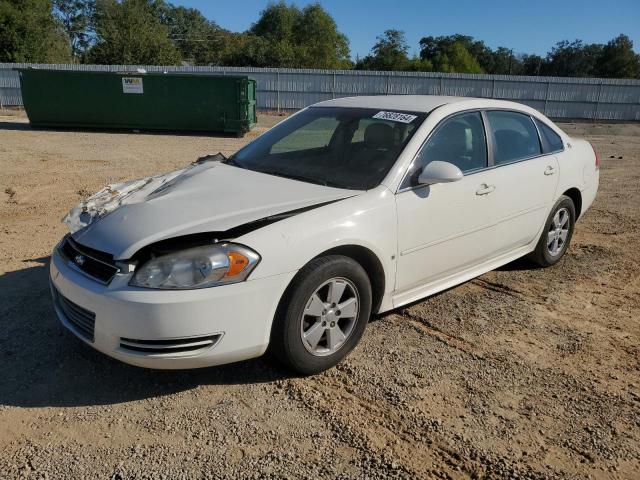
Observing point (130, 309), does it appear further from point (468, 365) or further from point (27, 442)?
point (468, 365)

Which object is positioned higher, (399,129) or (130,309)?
(399,129)

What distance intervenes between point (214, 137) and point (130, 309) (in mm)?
15398

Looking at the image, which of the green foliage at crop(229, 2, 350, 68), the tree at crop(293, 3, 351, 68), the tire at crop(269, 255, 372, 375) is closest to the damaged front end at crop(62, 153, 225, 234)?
the tire at crop(269, 255, 372, 375)

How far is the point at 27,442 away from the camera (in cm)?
260

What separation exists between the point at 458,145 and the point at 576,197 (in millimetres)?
1982

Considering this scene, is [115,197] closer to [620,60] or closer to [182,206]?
[182,206]

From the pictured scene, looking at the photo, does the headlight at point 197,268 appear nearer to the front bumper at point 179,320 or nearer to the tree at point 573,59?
the front bumper at point 179,320

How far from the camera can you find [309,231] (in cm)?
297

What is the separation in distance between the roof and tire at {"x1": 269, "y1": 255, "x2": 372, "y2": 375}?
4.94 feet

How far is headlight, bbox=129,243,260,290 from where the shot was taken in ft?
8.91

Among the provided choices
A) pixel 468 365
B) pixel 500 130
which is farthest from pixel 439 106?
→ pixel 468 365

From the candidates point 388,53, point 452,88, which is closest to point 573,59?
point 388,53

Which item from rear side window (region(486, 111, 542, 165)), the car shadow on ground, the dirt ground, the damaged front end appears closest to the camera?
the dirt ground

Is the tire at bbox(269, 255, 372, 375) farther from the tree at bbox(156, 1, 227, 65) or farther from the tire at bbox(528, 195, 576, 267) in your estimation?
the tree at bbox(156, 1, 227, 65)
